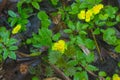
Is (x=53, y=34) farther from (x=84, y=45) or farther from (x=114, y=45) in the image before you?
(x=114, y=45)

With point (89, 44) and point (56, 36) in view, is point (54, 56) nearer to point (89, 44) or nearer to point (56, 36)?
point (56, 36)

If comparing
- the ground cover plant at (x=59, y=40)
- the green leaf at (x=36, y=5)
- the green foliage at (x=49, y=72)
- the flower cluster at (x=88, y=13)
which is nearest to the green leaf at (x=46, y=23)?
the ground cover plant at (x=59, y=40)

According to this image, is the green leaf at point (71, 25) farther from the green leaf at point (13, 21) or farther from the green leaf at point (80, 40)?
the green leaf at point (13, 21)

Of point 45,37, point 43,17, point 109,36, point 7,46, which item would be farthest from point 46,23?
point 109,36

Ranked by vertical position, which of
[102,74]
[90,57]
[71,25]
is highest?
[71,25]

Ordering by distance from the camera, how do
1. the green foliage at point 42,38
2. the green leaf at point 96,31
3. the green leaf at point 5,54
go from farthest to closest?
the green leaf at point 96,31 < the green foliage at point 42,38 < the green leaf at point 5,54

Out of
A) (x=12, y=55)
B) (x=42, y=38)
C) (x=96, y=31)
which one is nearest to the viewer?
(x=12, y=55)

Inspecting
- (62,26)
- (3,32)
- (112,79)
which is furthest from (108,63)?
(3,32)

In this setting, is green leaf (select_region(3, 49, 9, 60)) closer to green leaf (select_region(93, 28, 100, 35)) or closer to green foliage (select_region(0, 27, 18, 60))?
green foliage (select_region(0, 27, 18, 60))

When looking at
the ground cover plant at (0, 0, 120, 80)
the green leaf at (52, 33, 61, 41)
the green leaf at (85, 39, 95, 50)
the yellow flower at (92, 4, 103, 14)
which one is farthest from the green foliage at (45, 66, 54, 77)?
the yellow flower at (92, 4, 103, 14)
